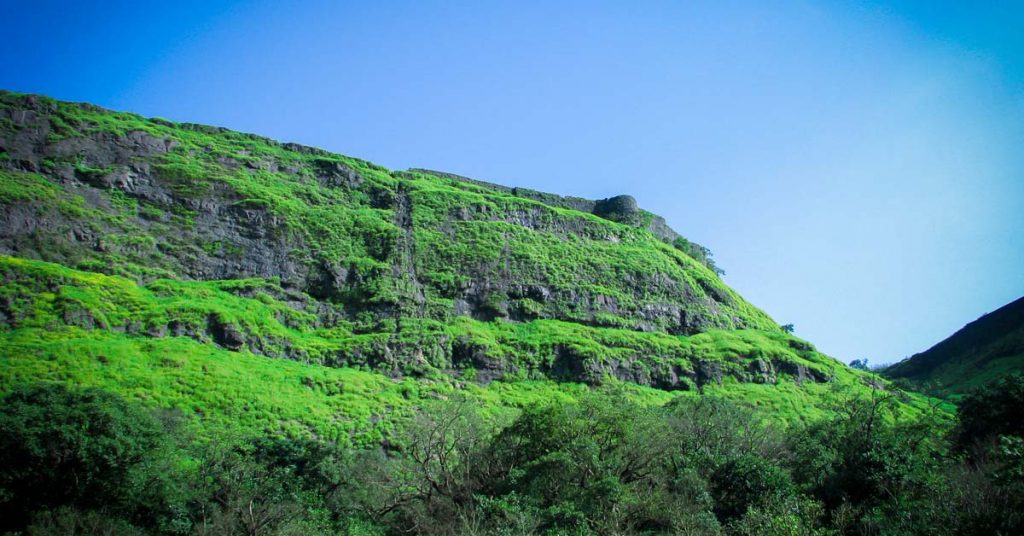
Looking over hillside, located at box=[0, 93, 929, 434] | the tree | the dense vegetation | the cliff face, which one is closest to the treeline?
the tree

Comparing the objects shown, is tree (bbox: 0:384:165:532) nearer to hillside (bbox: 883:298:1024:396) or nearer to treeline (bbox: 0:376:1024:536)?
treeline (bbox: 0:376:1024:536)

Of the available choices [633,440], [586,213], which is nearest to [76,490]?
[633,440]

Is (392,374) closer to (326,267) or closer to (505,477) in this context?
(326,267)

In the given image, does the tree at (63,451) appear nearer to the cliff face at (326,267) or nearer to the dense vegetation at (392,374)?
the dense vegetation at (392,374)

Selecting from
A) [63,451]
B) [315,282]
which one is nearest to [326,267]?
[315,282]

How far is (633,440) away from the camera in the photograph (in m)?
32.5

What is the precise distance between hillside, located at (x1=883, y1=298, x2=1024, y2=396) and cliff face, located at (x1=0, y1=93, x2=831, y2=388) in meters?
24.8

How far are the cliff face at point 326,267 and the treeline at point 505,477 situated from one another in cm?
2140

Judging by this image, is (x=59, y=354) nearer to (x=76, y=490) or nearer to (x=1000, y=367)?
(x=76, y=490)

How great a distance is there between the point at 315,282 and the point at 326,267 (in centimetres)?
228

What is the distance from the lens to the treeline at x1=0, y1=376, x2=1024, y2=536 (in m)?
24.9

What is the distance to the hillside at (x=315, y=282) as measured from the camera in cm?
4859

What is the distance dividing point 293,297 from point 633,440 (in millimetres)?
44578

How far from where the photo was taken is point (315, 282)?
66.4 m
